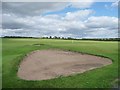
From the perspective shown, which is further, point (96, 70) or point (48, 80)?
point (96, 70)

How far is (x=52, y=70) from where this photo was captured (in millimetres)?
23438

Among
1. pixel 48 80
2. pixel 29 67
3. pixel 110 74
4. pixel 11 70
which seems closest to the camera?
pixel 48 80

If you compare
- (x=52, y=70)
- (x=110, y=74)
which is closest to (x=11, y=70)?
(x=52, y=70)

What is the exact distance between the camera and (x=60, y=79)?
65.2 ft

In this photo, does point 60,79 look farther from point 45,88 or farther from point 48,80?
point 45,88

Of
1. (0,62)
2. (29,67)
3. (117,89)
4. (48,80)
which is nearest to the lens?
(117,89)

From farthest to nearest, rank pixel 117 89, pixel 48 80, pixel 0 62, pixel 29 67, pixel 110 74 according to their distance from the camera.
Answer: pixel 0 62 → pixel 29 67 → pixel 110 74 → pixel 48 80 → pixel 117 89

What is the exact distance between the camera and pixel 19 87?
1808 centimetres

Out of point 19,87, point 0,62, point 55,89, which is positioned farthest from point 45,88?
point 0,62

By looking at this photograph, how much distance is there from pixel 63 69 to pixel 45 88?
6.45m

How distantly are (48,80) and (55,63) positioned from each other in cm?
757

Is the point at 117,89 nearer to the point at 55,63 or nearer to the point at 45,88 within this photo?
the point at 45,88

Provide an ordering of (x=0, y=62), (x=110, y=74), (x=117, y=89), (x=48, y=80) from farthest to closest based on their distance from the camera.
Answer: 1. (x=0, y=62)
2. (x=110, y=74)
3. (x=48, y=80)
4. (x=117, y=89)

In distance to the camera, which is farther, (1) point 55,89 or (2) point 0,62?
(2) point 0,62
